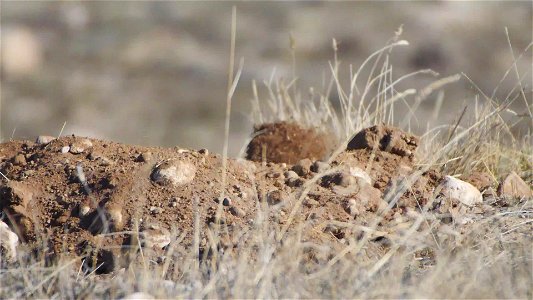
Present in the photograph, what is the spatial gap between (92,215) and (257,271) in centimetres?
77

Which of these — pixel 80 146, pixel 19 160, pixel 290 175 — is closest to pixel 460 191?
pixel 290 175

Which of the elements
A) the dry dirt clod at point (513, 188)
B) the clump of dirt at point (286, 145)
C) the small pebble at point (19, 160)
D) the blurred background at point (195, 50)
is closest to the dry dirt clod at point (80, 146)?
the small pebble at point (19, 160)

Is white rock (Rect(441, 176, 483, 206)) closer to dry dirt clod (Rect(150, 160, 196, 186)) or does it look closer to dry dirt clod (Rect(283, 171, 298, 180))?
dry dirt clod (Rect(283, 171, 298, 180))

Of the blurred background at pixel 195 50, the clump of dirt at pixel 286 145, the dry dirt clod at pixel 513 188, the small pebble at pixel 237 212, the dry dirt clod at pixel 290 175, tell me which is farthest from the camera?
the blurred background at pixel 195 50

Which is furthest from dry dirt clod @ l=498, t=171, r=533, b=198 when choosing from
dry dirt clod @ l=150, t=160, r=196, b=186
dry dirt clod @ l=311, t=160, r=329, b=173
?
dry dirt clod @ l=150, t=160, r=196, b=186

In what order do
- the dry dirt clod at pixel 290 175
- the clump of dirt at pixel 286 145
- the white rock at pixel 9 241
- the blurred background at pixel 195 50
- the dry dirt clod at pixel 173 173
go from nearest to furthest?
the white rock at pixel 9 241, the dry dirt clod at pixel 173 173, the dry dirt clod at pixel 290 175, the clump of dirt at pixel 286 145, the blurred background at pixel 195 50

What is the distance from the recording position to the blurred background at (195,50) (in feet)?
44.7

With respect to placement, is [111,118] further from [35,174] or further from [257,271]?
[257,271]

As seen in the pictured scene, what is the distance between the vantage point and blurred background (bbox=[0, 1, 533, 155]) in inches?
536

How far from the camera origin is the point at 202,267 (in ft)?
9.12

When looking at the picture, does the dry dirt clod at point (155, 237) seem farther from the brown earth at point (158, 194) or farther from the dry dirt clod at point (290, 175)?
the dry dirt clod at point (290, 175)

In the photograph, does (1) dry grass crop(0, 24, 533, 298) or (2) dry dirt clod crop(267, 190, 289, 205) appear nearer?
(1) dry grass crop(0, 24, 533, 298)

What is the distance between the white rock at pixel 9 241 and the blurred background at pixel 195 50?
380 inches

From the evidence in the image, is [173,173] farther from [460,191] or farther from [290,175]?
[460,191]
